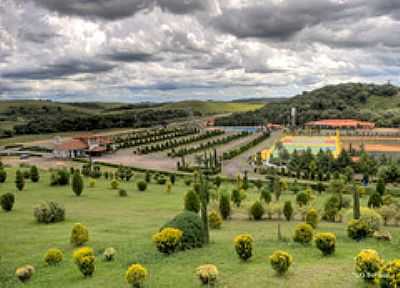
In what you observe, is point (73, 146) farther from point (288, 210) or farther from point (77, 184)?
point (288, 210)

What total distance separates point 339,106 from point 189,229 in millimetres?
135451

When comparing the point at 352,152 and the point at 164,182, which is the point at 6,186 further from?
the point at 352,152

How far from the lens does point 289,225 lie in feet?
79.6

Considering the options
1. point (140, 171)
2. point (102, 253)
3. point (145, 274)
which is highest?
point (145, 274)

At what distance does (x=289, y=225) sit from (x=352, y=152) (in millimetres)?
45934

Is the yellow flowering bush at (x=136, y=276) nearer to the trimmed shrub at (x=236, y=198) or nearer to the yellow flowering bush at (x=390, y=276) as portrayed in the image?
the yellow flowering bush at (x=390, y=276)

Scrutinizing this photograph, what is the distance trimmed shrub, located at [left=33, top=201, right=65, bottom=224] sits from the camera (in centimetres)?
2434

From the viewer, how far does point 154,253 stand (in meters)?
15.2

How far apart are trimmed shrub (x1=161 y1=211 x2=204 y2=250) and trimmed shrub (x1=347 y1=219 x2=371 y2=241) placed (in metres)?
6.67

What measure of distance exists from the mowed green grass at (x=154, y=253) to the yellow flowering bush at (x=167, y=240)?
0.32 m

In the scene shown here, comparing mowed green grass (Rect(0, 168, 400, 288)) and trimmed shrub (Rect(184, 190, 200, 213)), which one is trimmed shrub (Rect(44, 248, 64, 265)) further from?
trimmed shrub (Rect(184, 190, 200, 213))

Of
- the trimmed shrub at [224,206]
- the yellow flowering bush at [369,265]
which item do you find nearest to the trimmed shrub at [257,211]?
the trimmed shrub at [224,206]

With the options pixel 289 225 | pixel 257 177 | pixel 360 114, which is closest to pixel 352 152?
pixel 257 177

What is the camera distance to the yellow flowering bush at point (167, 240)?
1462cm
